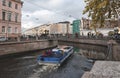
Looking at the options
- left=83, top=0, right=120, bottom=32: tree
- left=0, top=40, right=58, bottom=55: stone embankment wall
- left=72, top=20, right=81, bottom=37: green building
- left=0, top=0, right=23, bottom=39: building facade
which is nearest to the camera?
left=83, top=0, right=120, bottom=32: tree

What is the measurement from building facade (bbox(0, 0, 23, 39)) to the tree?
3203 cm

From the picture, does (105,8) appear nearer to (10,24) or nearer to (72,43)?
(10,24)

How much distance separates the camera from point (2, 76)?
20.6 meters

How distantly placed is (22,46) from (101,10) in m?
23.4

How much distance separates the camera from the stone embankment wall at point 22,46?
34.8m

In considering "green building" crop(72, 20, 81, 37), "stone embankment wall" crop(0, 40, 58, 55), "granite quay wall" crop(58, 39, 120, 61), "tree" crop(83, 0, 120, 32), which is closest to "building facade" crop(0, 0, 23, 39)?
"stone embankment wall" crop(0, 40, 58, 55)

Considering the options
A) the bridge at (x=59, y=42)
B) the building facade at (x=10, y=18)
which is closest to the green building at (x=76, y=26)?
the bridge at (x=59, y=42)

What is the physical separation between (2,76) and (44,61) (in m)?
7.04

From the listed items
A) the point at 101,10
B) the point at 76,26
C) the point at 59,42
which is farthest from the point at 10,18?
the point at 76,26

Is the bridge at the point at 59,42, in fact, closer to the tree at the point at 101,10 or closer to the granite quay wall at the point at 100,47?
the granite quay wall at the point at 100,47

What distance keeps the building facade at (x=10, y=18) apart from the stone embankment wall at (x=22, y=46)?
21.0 feet

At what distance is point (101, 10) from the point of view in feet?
67.3

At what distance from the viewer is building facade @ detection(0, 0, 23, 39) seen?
49.7 m

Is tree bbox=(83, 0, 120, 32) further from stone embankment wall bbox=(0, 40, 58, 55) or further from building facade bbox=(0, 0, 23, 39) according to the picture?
building facade bbox=(0, 0, 23, 39)
